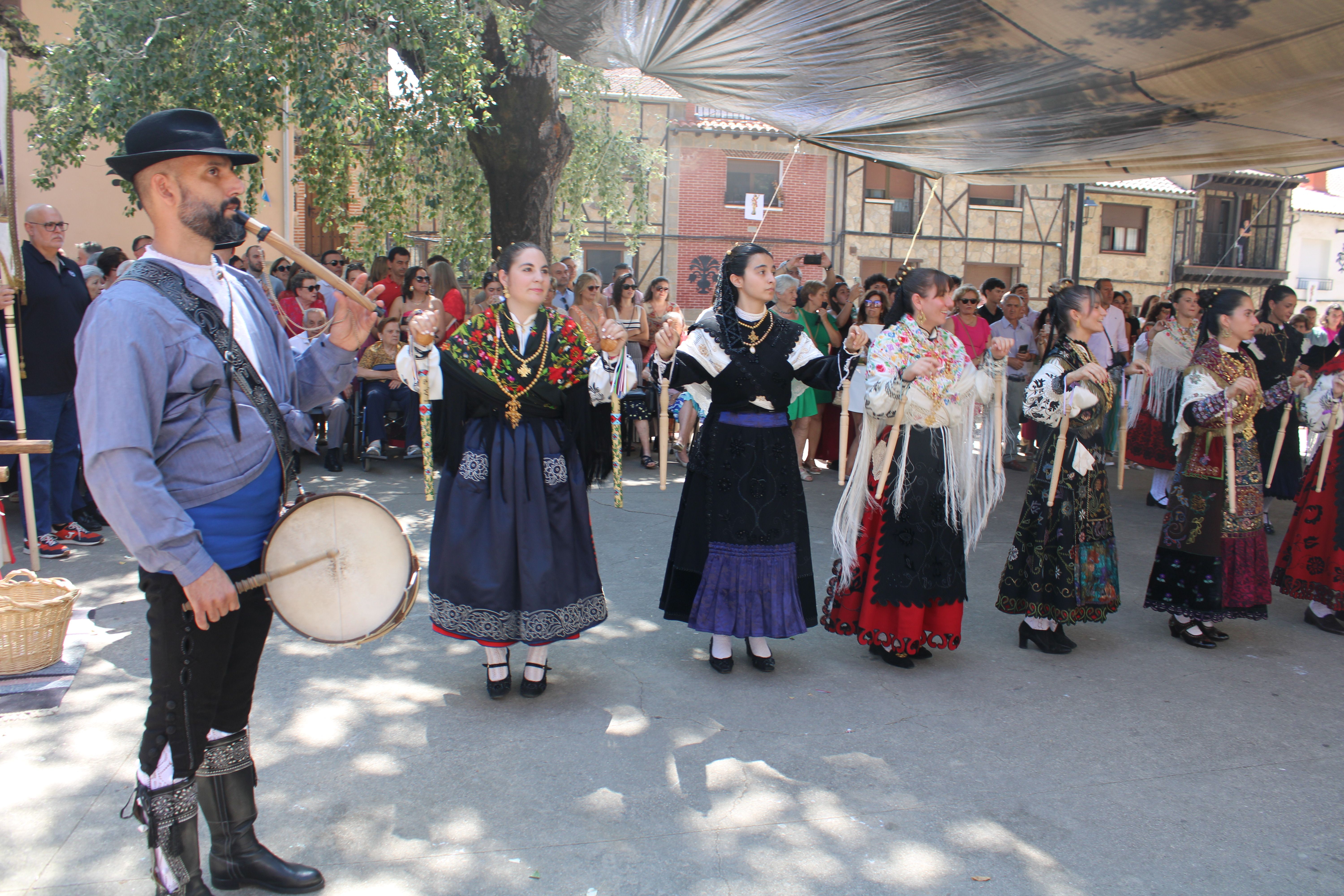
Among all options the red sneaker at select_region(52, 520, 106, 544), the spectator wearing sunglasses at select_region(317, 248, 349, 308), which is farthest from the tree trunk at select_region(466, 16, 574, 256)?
the red sneaker at select_region(52, 520, 106, 544)

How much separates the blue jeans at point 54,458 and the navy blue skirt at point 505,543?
3.50 m

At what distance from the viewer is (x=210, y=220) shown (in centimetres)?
246

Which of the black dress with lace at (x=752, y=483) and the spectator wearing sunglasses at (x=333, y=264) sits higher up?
the spectator wearing sunglasses at (x=333, y=264)

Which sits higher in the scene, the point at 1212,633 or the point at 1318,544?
the point at 1318,544

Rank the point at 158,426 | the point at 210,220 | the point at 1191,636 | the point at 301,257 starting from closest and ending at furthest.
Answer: the point at 158,426 → the point at 210,220 → the point at 301,257 → the point at 1191,636

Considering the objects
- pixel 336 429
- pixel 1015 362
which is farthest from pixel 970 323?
pixel 336 429

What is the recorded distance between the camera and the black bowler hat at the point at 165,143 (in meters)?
2.33

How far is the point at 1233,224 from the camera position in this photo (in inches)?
1182

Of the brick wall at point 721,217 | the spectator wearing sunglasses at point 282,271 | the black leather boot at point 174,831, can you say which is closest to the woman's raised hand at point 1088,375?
the black leather boot at point 174,831

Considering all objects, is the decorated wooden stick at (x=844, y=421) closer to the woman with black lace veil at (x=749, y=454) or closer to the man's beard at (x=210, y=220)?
the woman with black lace veil at (x=749, y=454)

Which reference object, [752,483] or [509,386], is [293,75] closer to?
[509,386]

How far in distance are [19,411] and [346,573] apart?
3504mm

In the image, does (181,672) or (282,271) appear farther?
(282,271)

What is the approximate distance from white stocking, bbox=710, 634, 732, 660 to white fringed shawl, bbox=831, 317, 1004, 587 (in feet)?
2.13
